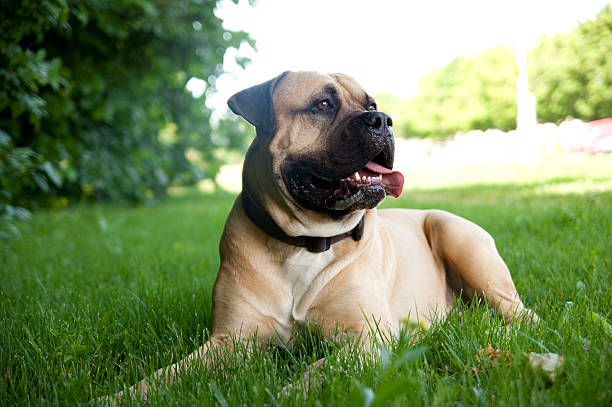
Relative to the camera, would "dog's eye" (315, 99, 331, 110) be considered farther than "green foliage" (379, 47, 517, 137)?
No

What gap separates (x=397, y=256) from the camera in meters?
2.82

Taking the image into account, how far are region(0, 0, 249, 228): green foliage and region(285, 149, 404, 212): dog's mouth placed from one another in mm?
1853

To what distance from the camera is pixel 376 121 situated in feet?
7.54

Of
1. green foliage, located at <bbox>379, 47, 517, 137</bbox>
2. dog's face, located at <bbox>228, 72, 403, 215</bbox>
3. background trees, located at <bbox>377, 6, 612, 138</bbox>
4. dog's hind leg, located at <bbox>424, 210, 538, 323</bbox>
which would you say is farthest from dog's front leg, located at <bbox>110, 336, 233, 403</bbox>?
green foliage, located at <bbox>379, 47, 517, 137</bbox>

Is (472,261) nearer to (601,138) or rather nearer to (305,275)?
(305,275)

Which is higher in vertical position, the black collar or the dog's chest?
the black collar

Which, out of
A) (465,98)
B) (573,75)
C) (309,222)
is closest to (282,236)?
(309,222)

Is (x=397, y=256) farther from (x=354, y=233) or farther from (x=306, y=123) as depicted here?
(x=306, y=123)

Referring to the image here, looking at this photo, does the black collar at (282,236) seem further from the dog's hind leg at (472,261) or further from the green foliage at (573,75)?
the green foliage at (573,75)

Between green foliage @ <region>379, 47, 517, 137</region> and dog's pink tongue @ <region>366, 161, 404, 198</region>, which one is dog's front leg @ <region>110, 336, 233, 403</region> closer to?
dog's pink tongue @ <region>366, 161, 404, 198</region>

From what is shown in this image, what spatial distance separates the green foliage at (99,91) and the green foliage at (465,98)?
36170 mm

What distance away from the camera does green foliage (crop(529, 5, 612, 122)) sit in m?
24.2

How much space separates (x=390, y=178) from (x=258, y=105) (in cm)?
82

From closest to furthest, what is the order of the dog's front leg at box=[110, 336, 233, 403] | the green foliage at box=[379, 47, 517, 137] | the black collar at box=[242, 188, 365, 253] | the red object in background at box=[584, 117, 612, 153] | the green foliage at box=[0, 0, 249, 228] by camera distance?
the dog's front leg at box=[110, 336, 233, 403]
the black collar at box=[242, 188, 365, 253]
the green foliage at box=[0, 0, 249, 228]
the red object in background at box=[584, 117, 612, 153]
the green foliage at box=[379, 47, 517, 137]
